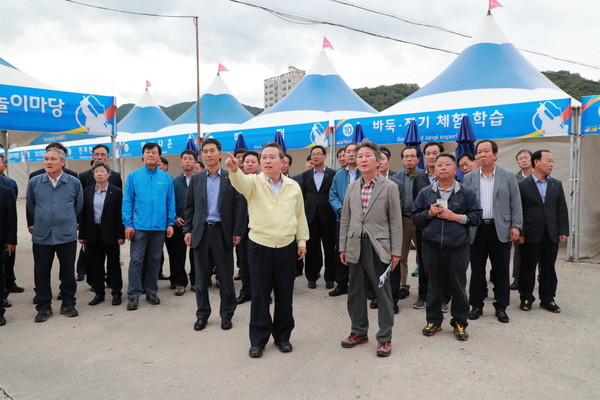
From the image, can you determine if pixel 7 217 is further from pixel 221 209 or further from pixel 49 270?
pixel 221 209

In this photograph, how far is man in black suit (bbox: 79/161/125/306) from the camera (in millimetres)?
4637

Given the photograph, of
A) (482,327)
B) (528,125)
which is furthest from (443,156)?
(528,125)

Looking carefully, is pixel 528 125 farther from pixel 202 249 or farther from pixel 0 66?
pixel 0 66

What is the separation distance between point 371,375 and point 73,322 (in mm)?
2943

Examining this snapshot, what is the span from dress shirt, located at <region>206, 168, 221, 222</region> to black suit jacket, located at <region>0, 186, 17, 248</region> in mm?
1964

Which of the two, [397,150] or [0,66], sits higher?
[0,66]

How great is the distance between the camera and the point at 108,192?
15.4 ft

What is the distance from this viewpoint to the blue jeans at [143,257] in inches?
180

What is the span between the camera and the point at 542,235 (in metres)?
4.23

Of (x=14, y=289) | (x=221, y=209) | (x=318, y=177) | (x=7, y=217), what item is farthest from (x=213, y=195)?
(x=14, y=289)

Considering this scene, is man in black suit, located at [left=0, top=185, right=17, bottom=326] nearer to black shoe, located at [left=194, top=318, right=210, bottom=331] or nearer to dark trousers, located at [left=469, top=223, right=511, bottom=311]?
black shoe, located at [left=194, top=318, right=210, bottom=331]

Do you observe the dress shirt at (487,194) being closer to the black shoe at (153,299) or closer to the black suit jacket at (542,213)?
the black suit jacket at (542,213)

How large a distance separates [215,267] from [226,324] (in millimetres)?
528

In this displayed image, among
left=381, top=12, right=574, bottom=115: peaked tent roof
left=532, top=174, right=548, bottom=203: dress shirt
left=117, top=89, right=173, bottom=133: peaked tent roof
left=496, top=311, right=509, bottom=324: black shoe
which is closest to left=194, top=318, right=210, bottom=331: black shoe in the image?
left=496, top=311, right=509, bottom=324: black shoe
